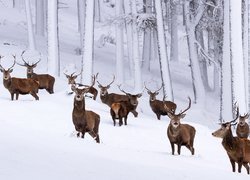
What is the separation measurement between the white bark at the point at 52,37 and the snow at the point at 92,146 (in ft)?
2.44

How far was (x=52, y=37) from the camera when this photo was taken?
21078mm

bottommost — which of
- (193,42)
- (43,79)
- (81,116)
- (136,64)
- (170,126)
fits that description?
(170,126)

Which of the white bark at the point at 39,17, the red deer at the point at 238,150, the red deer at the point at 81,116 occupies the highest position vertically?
the white bark at the point at 39,17

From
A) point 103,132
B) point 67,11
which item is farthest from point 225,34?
point 67,11

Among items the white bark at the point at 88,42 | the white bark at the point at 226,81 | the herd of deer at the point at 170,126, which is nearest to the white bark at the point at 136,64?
the white bark at the point at 88,42

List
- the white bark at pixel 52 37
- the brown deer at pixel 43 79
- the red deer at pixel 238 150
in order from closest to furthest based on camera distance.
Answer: the red deer at pixel 238 150, the brown deer at pixel 43 79, the white bark at pixel 52 37

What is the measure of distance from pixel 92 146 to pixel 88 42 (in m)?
→ 11.8

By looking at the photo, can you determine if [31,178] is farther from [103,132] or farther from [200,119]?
[200,119]

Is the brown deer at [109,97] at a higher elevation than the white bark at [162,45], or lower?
lower

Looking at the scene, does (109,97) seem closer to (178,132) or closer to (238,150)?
(178,132)

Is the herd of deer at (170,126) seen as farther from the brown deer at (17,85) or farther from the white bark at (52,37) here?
the white bark at (52,37)

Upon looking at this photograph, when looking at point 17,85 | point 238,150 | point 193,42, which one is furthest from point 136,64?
point 238,150

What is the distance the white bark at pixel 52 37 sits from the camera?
68.3ft

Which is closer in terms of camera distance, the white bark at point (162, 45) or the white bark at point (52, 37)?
the white bark at point (52, 37)
